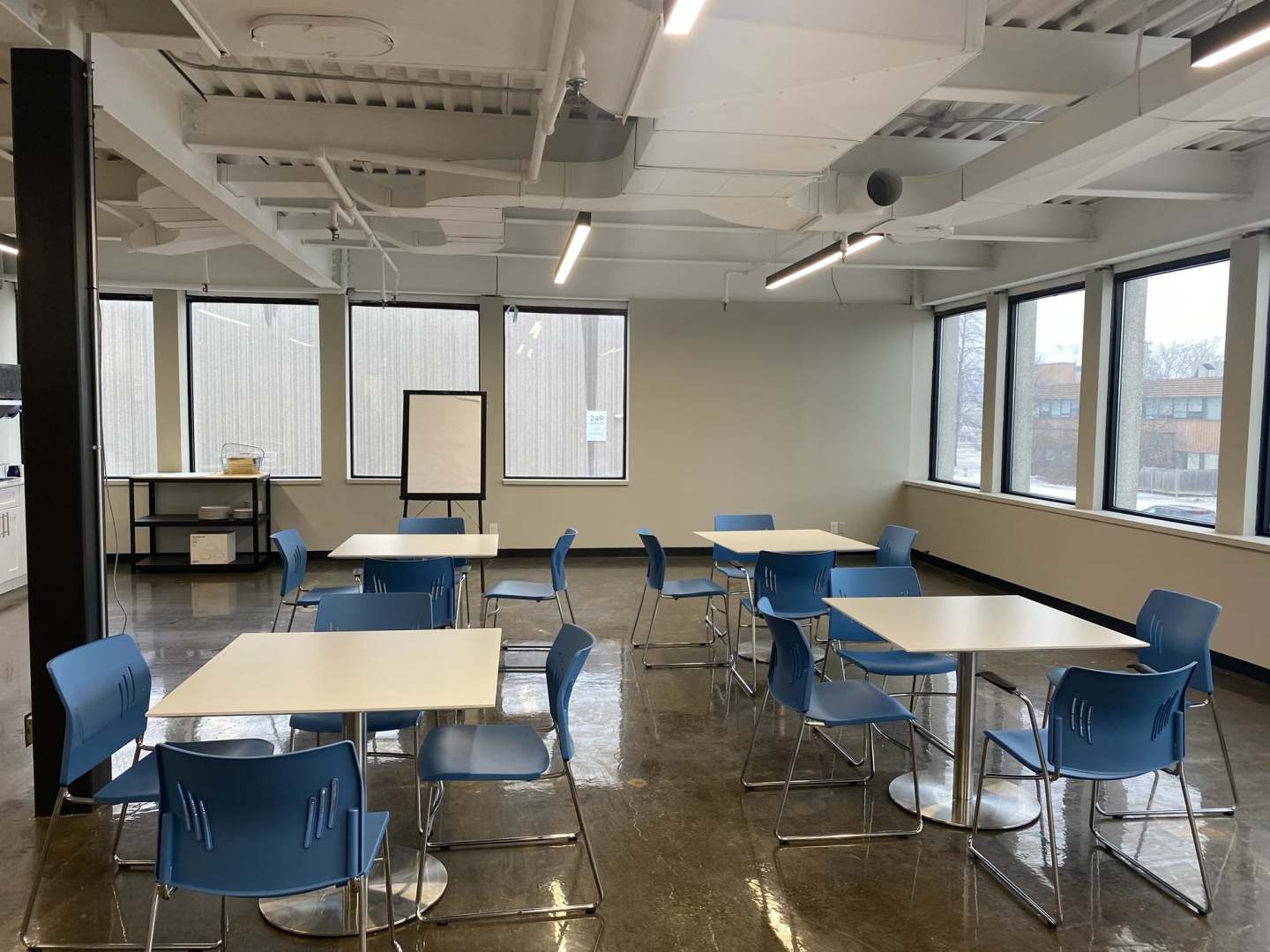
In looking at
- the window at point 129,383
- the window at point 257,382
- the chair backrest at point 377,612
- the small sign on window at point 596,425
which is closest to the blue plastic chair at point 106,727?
the chair backrest at point 377,612

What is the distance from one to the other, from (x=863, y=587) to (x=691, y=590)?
1494mm

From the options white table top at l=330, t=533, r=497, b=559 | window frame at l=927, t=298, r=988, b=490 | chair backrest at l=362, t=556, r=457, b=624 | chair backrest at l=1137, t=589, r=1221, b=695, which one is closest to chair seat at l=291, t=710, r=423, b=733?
chair backrest at l=362, t=556, r=457, b=624

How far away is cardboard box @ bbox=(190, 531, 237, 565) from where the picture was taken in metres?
8.26

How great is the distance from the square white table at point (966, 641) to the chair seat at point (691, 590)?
1.73m

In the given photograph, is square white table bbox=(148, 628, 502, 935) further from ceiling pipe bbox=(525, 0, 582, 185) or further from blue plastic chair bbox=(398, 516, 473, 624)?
blue plastic chair bbox=(398, 516, 473, 624)

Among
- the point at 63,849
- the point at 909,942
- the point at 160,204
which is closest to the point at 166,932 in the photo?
the point at 63,849

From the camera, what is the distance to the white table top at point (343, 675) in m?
2.37

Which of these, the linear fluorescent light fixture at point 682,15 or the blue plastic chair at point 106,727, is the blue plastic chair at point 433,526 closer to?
the blue plastic chair at point 106,727

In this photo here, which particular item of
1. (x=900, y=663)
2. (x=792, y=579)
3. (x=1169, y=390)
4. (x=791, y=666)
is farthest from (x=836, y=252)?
(x=791, y=666)

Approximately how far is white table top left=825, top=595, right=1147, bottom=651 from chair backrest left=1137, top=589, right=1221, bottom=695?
0.75 feet

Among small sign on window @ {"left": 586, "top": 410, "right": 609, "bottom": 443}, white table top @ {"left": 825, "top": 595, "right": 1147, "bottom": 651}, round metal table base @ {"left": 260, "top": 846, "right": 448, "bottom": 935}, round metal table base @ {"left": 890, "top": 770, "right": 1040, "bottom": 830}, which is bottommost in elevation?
round metal table base @ {"left": 260, "top": 846, "right": 448, "bottom": 935}

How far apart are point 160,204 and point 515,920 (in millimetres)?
5547

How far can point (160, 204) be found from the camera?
5875 mm

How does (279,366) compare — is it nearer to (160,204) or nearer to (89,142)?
(160,204)
